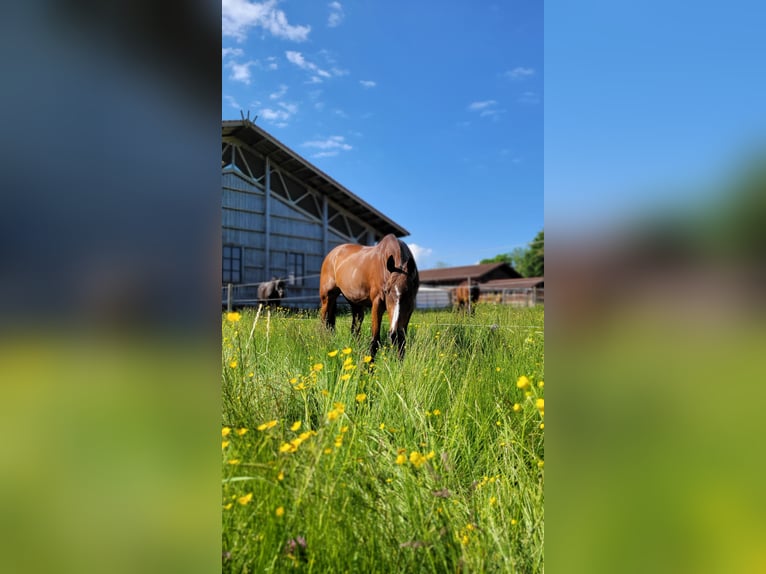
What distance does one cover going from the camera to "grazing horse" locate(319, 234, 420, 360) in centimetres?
304

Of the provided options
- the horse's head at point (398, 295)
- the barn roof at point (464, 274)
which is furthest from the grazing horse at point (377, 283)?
the barn roof at point (464, 274)

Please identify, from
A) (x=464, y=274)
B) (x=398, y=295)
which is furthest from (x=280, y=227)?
(x=464, y=274)

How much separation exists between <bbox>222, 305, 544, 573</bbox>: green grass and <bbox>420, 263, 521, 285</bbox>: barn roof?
26.9m

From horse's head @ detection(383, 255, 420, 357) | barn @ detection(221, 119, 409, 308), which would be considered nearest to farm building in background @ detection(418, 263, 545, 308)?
barn @ detection(221, 119, 409, 308)

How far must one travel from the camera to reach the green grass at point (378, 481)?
1.04 metres

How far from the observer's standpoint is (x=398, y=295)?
9.92 ft

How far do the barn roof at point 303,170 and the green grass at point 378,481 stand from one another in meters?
5.35
